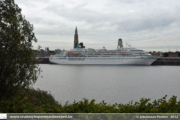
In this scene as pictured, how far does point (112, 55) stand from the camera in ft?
240

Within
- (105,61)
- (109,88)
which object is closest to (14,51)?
(109,88)

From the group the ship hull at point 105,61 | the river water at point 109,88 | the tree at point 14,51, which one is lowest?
the river water at point 109,88

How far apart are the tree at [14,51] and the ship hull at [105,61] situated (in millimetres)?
62803

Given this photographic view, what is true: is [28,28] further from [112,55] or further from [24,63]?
[112,55]

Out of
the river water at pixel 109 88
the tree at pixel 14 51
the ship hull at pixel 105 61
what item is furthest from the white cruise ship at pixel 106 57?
the tree at pixel 14 51

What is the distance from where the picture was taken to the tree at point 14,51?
293 inches

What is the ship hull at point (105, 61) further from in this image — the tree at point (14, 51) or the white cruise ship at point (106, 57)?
the tree at point (14, 51)

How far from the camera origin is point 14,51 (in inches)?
296

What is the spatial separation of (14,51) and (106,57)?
216ft

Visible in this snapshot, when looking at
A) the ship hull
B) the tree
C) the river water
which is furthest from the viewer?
the ship hull

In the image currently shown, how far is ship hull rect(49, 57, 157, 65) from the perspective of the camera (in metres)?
68.5

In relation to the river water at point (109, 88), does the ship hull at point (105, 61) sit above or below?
above

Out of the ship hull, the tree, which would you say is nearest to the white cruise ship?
the ship hull

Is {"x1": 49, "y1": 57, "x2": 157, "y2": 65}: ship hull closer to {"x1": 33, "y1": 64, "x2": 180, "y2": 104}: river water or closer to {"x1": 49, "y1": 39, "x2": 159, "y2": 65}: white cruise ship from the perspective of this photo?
{"x1": 49, "y1": 39, "x2": 159, "y2": 65}: white cruise ship
